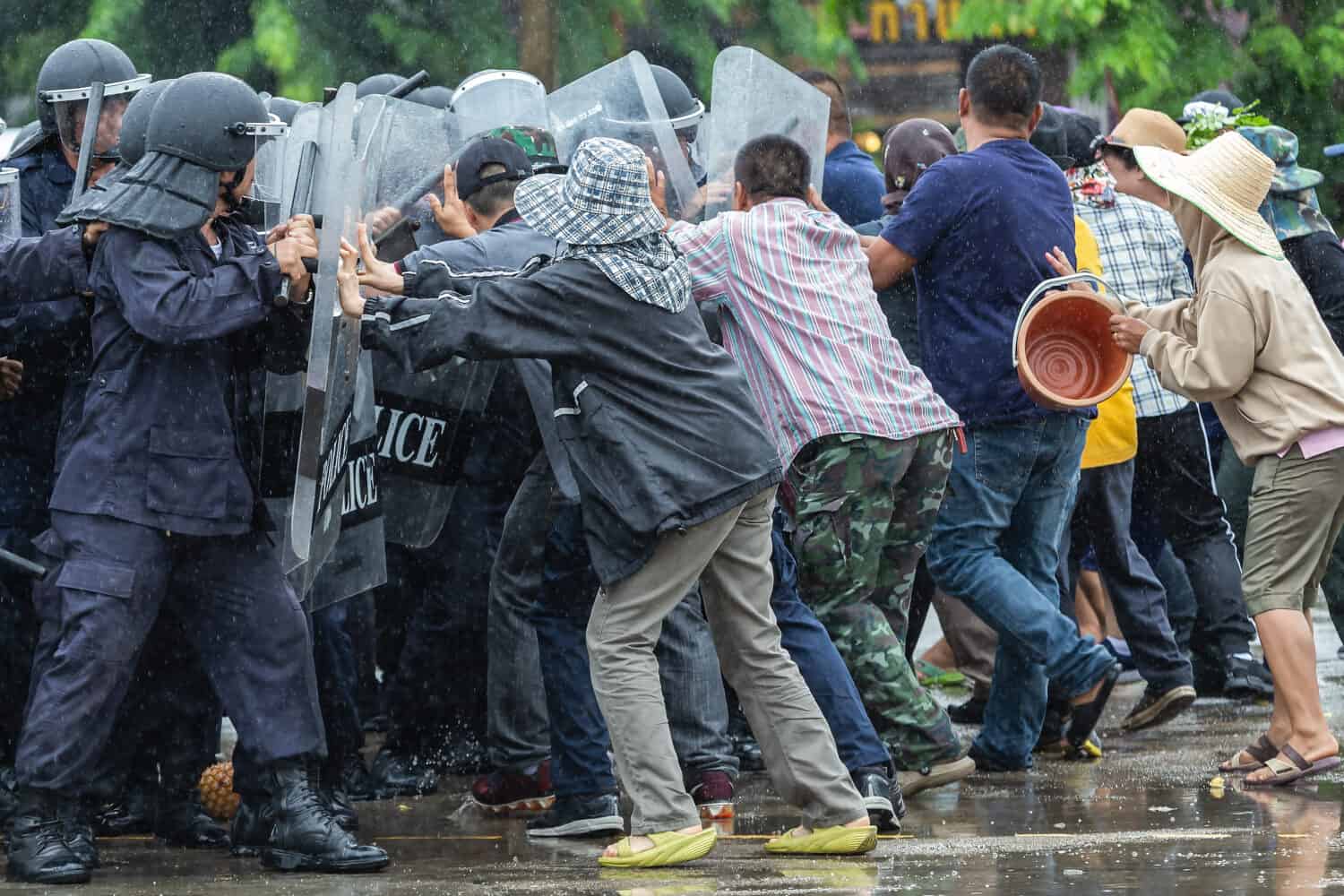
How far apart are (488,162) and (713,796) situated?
198 centimetres

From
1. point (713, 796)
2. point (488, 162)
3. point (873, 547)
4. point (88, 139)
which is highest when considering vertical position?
point (88, 139)

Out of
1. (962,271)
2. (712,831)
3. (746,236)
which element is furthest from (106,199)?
(962,271)

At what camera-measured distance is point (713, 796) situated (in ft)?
19.9

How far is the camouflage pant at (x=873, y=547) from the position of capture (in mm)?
5879

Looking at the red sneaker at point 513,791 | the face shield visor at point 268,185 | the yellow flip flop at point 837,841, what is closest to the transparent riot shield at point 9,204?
the face shield visor at point 268,185

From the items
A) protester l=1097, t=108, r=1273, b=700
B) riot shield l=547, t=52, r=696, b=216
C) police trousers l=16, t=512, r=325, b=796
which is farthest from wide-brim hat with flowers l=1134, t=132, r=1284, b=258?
police trousers l=16, t=512, r=325, b=796

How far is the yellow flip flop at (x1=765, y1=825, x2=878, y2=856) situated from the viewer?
17.4 feet

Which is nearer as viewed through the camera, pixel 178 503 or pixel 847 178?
pixel 178 503

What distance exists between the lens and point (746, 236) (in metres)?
5.80

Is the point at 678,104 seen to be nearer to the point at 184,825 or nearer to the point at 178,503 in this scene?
the point at 178,503

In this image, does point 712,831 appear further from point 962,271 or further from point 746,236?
point 962,271

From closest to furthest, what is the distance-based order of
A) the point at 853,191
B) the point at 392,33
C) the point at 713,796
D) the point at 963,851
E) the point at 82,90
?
the point at 963,851 → the point at 713,796 → the point at 82,90 → the point at 853,191 → the point at 392,33

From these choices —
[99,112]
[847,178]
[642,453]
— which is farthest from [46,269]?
[847,178]

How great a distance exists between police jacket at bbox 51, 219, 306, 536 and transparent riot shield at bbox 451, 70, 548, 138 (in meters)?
1.62
